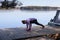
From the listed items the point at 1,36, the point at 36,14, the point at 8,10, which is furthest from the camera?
the point at 36,14

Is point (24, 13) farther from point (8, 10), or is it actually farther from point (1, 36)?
point (1, 36)

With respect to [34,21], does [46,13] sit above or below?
below

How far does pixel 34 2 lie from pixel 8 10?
1092 millimetres

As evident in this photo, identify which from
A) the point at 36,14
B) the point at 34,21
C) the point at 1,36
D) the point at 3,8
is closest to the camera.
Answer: the point at 1,36

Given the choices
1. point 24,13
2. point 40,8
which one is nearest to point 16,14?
point 24,13

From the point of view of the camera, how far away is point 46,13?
8.19 m

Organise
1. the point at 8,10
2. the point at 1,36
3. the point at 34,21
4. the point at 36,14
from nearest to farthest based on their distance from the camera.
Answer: the point at 1,36
the point at 34,21
the point at 8,10
the point at 36,14

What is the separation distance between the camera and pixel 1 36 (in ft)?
14.4

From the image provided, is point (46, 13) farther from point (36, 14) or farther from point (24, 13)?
point (24, 13)

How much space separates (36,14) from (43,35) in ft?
11.9

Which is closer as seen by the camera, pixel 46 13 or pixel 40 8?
pixel 40 8

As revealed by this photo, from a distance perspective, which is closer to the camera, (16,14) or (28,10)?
(28,10)

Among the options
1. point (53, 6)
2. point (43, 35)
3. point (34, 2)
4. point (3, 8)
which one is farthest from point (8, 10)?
point (43, 35)

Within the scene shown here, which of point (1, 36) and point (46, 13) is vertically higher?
point (1, 36)
